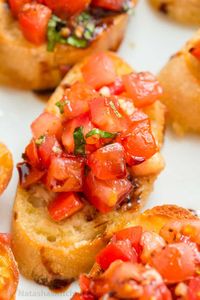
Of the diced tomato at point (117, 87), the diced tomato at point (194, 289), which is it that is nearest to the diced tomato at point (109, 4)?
the diced tomato at point (117, 87)

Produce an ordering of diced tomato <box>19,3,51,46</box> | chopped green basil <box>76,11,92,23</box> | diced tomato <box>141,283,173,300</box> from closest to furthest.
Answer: diced tomato <box>141,283,173,300</box>
diced tomato <box>19,3,51,46</box>
chopped green basil <box>76,11,92,23</box>

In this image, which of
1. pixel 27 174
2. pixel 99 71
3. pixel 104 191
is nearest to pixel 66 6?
pixel 99 71

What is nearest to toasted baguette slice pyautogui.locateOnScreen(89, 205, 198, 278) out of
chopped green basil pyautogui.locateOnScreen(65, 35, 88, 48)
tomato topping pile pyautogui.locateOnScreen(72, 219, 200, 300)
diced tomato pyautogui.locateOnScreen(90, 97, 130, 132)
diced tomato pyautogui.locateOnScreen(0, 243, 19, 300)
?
tomato topping pile pyautogui.locateOnScreen(72, 219, 200, 300)

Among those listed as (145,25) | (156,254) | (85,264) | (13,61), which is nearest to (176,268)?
(156,254)

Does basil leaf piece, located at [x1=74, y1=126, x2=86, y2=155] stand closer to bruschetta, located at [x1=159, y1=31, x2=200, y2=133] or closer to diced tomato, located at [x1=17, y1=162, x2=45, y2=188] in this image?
diced tomato, located at [x1=17, y1=162, x2=45, y2=188]

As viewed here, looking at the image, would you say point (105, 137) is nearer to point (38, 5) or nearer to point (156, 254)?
point (156, 254)

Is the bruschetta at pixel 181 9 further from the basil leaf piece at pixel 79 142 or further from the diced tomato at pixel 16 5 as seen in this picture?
the basil leaf piece at pixel 79 142

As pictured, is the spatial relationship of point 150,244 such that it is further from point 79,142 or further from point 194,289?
point 79,142
